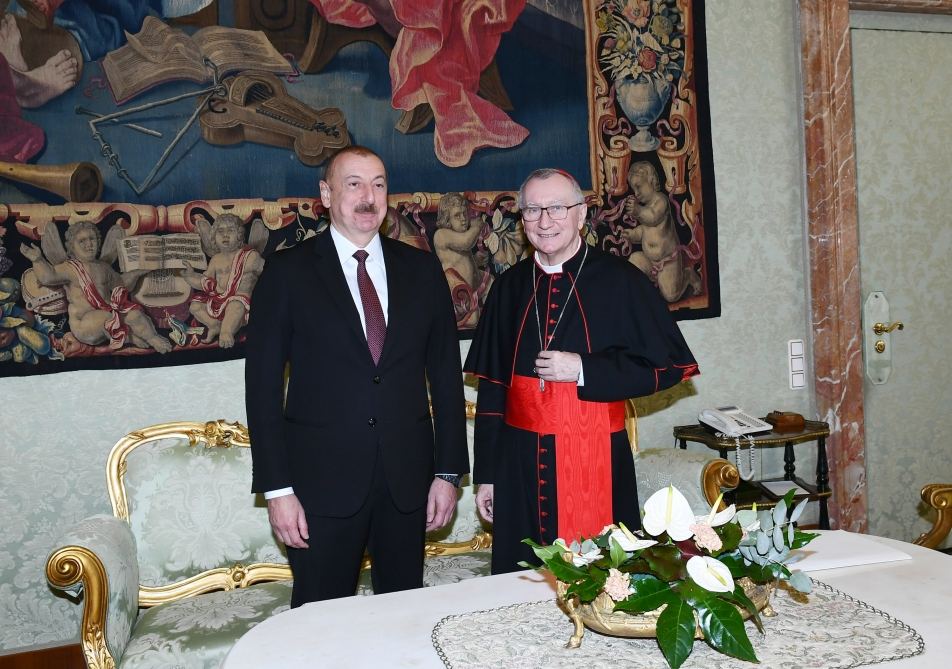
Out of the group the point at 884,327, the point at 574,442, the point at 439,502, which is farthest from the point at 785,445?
the point at 439,502

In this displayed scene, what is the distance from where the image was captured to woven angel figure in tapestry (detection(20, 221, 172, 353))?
3.44 metres

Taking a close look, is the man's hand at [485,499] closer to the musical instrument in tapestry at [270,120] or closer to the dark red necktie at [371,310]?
the dark red necktie at [371,310]

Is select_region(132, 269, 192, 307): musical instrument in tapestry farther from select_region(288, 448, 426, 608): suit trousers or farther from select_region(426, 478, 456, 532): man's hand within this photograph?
select_region(426, 478, 456, 532): man's hand

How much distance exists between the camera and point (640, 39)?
4.30m

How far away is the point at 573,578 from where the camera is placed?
5.93 feet

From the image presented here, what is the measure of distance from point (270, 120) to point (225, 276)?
0.65m

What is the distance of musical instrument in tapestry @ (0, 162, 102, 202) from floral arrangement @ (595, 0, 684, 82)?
224 cm

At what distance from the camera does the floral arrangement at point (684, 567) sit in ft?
5.50

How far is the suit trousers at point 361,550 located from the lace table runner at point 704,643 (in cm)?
75

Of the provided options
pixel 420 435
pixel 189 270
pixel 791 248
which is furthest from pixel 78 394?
pixel 791 248

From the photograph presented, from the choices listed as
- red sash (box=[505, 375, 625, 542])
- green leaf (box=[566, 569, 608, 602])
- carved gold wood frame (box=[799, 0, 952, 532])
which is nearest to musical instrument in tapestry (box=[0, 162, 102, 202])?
red sash (box=[505, 375, 625, 542])

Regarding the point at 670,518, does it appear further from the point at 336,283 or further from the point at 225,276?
the point at 225,276

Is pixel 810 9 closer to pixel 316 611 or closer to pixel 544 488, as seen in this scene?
pixel 544 488

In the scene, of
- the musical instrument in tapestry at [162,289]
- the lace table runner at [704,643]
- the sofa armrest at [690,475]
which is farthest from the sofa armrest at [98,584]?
the sofa armrest at [690,475]
